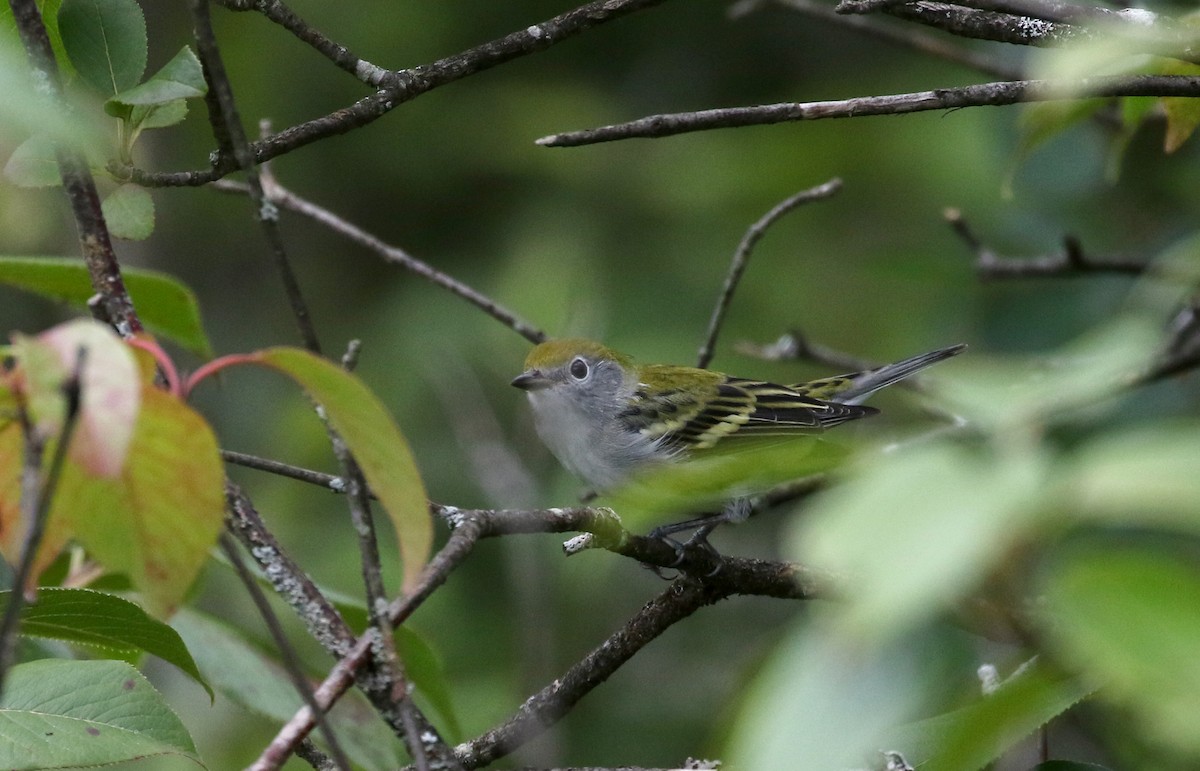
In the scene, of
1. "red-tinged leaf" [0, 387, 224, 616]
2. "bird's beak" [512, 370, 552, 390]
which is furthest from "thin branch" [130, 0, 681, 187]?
"bird's beak" [512, 370, 552, 390]

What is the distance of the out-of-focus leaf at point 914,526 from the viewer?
22.6 inches

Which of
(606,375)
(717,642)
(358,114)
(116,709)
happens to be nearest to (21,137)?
(358,114)

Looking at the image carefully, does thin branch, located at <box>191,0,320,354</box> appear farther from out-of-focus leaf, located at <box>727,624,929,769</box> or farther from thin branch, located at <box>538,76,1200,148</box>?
out-of-focus leaf, located at <box>727,624,929,769</box>

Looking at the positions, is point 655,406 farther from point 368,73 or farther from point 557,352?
point 368,73

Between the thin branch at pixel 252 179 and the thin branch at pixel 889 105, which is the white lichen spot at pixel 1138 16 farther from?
the thin branch at pixel 252 179

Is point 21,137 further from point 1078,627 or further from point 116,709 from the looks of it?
point 1078,627

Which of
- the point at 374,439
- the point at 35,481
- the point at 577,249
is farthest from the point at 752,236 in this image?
the point at 577,249

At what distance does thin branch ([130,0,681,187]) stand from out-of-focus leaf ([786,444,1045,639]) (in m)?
1.22

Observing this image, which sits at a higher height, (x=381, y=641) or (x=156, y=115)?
(x=156, y=115)

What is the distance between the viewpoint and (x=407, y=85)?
178cm

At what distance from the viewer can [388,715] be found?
148cm

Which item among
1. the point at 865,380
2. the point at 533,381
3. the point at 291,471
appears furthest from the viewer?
the point at 865,380

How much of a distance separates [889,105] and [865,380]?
269 cm

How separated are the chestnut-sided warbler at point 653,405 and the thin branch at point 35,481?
9.17ft
